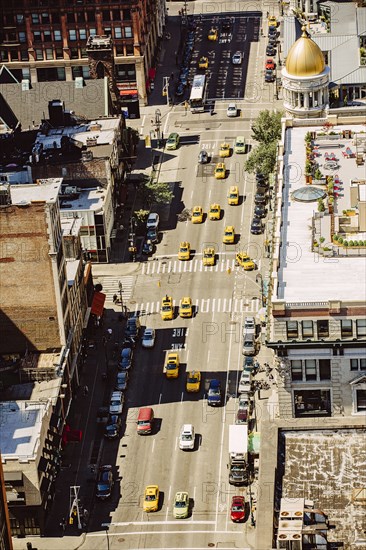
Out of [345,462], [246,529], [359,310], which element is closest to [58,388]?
[246,529]

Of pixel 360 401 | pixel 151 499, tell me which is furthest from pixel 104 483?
pixel 360 401

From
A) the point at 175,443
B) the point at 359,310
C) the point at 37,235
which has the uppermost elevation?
the point at 37,235


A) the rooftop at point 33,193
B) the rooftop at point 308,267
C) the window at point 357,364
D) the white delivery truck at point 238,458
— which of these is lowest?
the white delivery truck at point 238,458

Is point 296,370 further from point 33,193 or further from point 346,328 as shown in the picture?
point 33,193

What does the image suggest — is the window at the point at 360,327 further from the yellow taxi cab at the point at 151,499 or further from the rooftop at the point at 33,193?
the rooftop at the point at 33,193

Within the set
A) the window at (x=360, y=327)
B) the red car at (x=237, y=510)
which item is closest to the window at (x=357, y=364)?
→ the window at (x=360, y=327)

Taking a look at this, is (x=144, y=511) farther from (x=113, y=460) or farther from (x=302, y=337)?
(x=302, y=337)

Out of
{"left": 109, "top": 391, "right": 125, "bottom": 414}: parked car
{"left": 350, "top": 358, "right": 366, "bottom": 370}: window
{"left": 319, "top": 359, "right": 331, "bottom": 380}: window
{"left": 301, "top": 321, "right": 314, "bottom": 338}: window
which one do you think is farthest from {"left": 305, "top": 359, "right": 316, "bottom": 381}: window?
{"left": 109, "top": 391, "right": 125, "bottom": 414}: parked car

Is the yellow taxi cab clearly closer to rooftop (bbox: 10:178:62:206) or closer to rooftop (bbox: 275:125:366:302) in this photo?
rooftop (bbox: 275:125:366:302)
